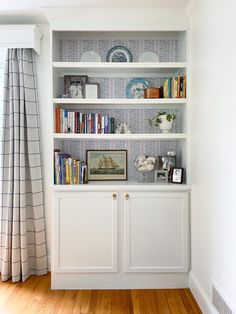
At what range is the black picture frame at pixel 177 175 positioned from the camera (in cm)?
309

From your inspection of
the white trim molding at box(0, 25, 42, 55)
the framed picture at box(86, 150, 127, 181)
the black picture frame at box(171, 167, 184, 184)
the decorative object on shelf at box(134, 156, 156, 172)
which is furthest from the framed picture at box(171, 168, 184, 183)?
the white trim molding at box(0, 25, 42, 55)

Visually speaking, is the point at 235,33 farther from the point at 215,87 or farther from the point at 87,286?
the point at 87,286

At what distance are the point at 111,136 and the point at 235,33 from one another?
4.71 ft

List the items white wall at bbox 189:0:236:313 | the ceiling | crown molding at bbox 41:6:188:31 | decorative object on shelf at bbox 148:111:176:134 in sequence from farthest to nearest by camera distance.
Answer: decorative object on shelf at bbox 148:111:176:134
crown molding at bbox 41:6:188:31
the ceiling
white wall at bbox 189:0:236:313

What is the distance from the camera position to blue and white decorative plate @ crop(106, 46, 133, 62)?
131 inches

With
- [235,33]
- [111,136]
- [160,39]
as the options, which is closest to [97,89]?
[111,136]

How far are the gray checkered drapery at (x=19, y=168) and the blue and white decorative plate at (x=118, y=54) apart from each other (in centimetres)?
78

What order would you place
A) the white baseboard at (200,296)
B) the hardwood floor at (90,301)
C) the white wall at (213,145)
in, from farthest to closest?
the hardwood floor at (90,301)
the white baseboard at (200,296)
the white wall at (213,145)

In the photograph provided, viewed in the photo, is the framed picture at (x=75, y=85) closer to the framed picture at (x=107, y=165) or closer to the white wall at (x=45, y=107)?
the white wall at (x=45, y=107)

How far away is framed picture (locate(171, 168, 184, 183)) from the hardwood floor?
0.99 metres

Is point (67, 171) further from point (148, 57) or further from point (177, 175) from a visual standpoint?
point (148, 57)

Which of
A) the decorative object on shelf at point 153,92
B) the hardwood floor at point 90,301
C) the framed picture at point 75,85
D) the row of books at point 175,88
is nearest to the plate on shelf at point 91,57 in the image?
the framed picture at point 75,85

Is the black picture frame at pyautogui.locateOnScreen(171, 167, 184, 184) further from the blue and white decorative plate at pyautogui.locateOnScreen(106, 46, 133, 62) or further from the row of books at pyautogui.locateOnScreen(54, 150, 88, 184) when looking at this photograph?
the blue and white decorative plate at pyautogui.locateOnScreen(106, 46, 133, 62)

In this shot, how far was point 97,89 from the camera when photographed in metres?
3.34
